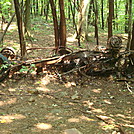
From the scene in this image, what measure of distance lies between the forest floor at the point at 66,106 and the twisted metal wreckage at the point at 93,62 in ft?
1.06

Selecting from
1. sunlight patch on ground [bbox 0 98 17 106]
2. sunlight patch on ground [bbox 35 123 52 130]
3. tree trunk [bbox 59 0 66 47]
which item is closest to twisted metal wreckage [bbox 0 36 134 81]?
tree trunk [bbox 59 0 66 47]

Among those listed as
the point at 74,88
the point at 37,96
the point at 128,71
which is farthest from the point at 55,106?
the point at 128,71

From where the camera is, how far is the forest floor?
3.16m

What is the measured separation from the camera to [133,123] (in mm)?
3602

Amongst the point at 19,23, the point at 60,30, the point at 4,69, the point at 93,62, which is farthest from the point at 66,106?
the point at 19,23

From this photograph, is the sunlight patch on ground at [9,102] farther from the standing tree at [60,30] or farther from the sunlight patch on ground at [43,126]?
the standing tree at [60,30]

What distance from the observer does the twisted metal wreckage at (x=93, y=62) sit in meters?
6.21

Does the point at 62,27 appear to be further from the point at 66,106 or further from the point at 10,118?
the point at 10,118

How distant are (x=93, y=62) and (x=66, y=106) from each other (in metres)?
2.44

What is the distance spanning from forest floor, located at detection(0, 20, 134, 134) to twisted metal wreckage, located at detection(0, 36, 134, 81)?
322 mm

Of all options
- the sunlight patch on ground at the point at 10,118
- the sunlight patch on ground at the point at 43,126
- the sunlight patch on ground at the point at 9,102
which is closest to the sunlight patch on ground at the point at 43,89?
the sunlight patch on ground at the point at 9,102

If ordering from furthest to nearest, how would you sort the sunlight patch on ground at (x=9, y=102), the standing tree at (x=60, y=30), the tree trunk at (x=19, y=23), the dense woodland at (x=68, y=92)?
the standing tree at (x=60, y=30) → the tree trunk at (x=19, y=23) → the sunlight patch on ground at (x=9, y=102) → the dense woodland at (x=68, y=92)

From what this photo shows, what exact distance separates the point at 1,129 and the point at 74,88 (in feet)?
10.7

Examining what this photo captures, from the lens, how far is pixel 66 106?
177 inches
